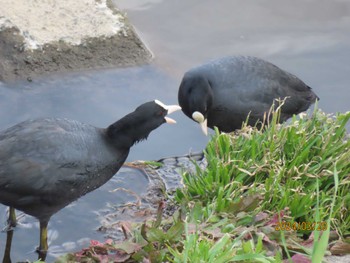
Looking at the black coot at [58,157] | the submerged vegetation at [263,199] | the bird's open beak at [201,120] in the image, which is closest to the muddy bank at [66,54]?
the bird's open beak at [201,120]

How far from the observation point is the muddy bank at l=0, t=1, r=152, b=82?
270 inches

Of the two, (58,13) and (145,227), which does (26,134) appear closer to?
(145,227)

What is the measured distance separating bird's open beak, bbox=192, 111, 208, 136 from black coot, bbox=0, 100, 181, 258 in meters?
0.58

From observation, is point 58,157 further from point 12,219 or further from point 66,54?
point 66,54

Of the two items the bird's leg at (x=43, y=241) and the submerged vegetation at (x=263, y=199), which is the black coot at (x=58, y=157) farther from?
the submerged vegetation at (x=263, y=199)

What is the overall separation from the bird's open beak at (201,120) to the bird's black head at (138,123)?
0.64 m

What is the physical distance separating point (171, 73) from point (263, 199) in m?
2.75

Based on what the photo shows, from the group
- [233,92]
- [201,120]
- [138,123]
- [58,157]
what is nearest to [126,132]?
[138,123]

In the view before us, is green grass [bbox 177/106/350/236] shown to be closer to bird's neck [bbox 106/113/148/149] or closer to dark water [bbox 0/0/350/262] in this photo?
bird's neck [bbox 106/113/148/149]

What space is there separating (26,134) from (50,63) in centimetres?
211

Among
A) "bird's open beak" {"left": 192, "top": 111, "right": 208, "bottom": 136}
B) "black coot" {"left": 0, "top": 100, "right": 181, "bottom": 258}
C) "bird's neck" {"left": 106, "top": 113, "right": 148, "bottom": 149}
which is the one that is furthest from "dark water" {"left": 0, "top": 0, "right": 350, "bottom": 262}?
"bird's neck" {"left": 106, "top": 113, "right": 148, "bottom": 149}

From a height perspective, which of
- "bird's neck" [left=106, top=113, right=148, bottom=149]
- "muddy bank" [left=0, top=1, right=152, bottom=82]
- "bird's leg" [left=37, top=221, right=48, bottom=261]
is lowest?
"bird's leg" [left=37, top=221, right=48, bottom=261]

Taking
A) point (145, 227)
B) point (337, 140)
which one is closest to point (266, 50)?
point (337, 140)

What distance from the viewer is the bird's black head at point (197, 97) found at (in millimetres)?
6000
